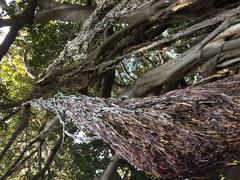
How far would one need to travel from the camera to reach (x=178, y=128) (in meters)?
2.95

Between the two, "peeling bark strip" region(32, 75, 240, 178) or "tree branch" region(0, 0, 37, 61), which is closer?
"peeling bark strip" region(32, 75, 240, 178)

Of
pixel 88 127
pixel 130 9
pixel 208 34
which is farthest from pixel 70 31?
pixel 88 127

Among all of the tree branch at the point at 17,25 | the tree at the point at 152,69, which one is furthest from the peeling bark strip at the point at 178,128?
the tree branch at the point at 17,25

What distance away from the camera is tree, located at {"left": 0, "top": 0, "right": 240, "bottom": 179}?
2965 mm

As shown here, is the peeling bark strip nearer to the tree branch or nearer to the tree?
the tree

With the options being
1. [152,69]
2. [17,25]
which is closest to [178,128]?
[152,69]

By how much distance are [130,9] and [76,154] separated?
5.93m

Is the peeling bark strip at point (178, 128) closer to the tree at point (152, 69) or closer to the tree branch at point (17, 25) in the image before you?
the tree at point (152, 69)

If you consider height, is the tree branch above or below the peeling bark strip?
above

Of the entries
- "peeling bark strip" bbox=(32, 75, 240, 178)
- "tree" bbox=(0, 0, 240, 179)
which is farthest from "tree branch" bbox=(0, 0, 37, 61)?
"peeling bark strip" bbox=(32, 75, 240, 178)

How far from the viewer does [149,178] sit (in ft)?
32.7

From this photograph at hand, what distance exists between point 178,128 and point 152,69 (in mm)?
1826

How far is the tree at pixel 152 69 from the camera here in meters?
2.96

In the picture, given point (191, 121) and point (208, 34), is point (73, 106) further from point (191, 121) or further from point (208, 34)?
point (208, 34)
